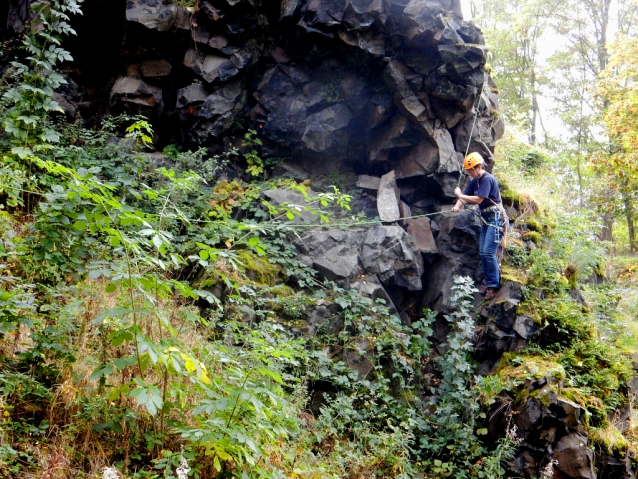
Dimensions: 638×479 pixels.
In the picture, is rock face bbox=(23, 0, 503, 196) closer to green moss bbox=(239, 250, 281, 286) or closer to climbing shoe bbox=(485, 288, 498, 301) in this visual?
climbing shoe bbox=(485, 288, 498, 301)

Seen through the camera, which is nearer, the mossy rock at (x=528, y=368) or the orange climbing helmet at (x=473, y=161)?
the mossy rock at (x=528, y=368)

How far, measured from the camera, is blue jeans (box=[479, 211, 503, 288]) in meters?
7.43

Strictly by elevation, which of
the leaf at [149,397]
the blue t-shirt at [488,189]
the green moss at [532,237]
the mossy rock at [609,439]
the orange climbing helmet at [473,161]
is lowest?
the mossy rock at [609,439]

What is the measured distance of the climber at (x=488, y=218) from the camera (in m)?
7.44

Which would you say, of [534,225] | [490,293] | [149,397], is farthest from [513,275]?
[149,397]

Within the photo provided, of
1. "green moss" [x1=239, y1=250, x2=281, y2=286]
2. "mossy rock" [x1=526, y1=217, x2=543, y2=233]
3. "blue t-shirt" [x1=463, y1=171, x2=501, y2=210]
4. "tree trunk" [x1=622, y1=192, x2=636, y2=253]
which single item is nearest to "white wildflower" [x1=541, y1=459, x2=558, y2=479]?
"blue t-shirt" [x1=463, y1=171, x2=501, y2=210]

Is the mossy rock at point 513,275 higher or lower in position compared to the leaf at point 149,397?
lower

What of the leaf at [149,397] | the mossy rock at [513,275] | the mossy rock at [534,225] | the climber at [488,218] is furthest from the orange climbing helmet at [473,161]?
the leaf at [149,397]

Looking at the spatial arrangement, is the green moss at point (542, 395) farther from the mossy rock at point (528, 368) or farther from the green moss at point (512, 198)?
the green moss at point (512, 198)

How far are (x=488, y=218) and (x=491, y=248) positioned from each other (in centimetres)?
54

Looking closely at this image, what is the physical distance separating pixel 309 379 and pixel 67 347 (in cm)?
305

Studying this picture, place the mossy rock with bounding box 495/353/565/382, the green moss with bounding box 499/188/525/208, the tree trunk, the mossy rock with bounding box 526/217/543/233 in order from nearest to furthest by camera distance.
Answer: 1. the mossy rock with bounding box 495/353/565/382
2. the mossy rock with bounding box 526/217/543/233
3. the green moss with bounding box 499/188/525/208
4. the tree trunk

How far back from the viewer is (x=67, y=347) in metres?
3.88

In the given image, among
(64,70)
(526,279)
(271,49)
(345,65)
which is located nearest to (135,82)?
(64,70)
